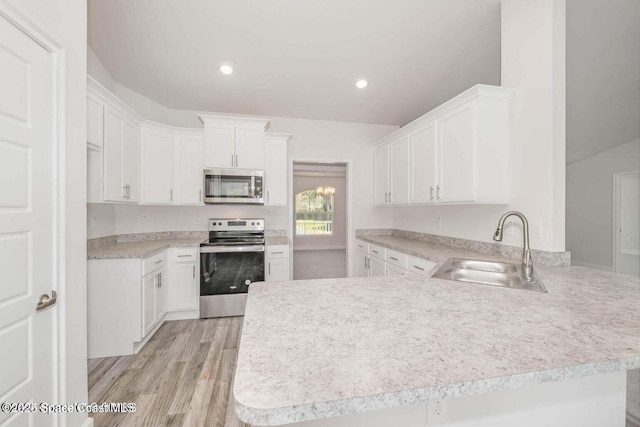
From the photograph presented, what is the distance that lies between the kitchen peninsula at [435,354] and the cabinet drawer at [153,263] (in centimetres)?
184

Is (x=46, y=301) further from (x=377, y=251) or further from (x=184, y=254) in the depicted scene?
(x=377, y=251)

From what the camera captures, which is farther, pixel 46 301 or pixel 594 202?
pixel 594 202

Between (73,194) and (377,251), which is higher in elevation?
(73,194)

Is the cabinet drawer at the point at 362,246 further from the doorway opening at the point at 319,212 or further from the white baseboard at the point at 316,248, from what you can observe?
the white baseboard at the point at 316,248

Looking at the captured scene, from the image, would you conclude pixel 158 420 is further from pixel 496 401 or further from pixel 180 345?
pixel 496 401

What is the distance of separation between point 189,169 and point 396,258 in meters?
2.84

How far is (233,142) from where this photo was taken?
3.38 m

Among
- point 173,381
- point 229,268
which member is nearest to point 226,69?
point 229,268

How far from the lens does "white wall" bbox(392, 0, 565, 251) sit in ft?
5.98

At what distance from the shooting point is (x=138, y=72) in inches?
112

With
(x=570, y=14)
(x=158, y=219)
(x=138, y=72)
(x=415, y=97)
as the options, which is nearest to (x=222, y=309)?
(x=158, y=219)

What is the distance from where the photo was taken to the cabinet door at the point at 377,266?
337 centimetres

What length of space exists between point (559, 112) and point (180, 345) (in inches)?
147

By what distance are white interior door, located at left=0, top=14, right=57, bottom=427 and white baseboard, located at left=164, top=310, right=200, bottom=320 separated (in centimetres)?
186
